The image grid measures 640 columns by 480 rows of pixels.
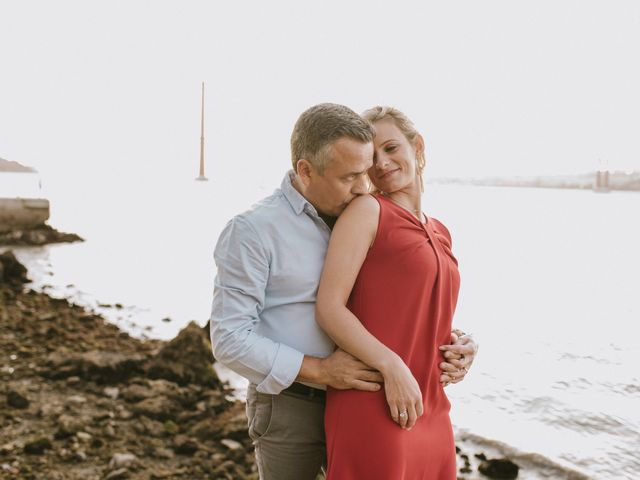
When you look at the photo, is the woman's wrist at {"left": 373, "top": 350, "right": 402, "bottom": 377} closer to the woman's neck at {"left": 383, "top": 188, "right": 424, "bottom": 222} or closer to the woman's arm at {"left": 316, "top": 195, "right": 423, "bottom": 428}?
the woman's arm at {"left": 316, "top": 195, "right": 423, "bottom": 428}

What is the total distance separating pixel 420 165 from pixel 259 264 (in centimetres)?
64

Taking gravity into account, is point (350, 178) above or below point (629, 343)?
above

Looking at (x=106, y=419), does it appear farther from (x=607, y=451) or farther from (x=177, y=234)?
(x=177, y=234)

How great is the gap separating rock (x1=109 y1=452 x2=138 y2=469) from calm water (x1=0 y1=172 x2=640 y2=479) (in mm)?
2789

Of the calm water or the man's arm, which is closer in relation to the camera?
the man's arm

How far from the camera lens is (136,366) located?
4582 millimetres

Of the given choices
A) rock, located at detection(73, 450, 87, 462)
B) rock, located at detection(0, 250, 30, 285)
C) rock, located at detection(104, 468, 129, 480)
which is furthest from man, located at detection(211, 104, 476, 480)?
rock, located at detection(0, 250, 30, 285)

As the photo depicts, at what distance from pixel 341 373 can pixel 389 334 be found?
157mm

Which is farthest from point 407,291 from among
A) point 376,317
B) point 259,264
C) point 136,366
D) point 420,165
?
point 136,366

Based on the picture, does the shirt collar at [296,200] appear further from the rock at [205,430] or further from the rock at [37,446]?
the rock at [205,430]

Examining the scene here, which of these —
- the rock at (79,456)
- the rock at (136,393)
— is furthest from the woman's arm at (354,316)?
the rock at (136,393)

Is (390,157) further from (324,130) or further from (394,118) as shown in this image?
(324,130)

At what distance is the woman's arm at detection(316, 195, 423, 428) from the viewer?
146cm

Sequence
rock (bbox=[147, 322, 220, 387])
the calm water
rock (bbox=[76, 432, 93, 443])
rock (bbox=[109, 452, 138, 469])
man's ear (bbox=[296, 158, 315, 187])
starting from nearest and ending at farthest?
man's ear (bbox=[296, 158, 315, 187]) < rock (bbox=[109, 452, 138, 469]) < rock (bbox=[76, 432, 93, 443]) < rock (bbox=[147, 322, 220, 387]) < the calm water
